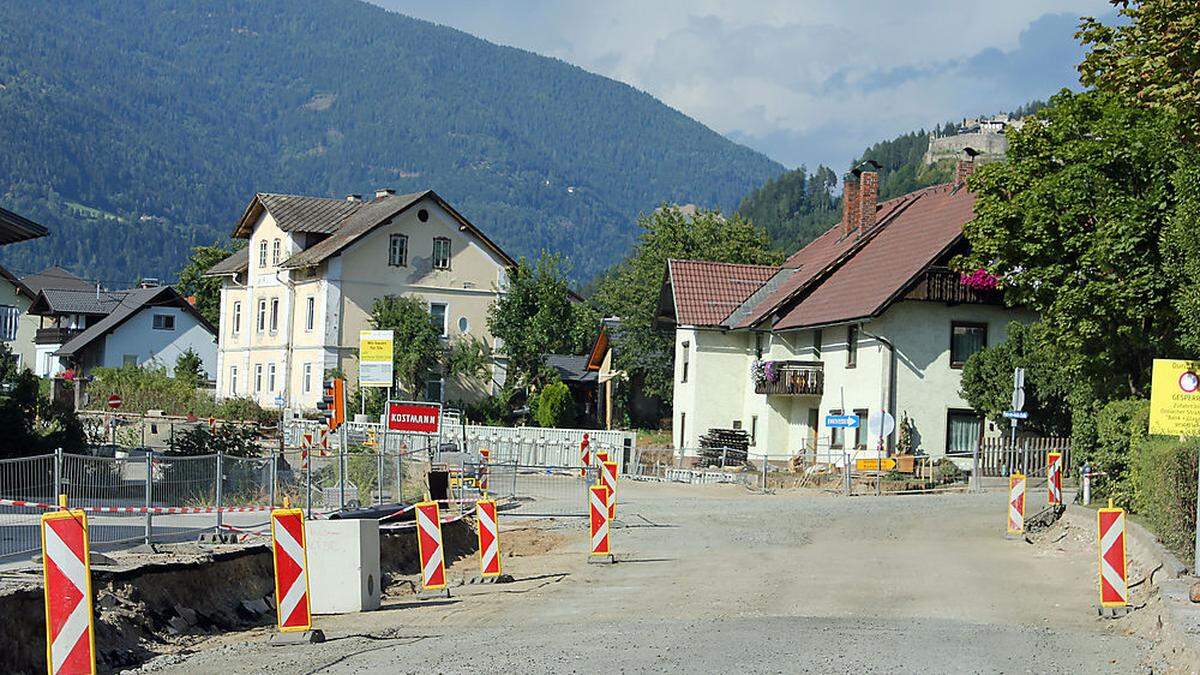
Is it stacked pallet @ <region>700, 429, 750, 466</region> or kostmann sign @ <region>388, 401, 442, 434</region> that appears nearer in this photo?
kostmann sign @ <region>388, 401, 442, 434</region>

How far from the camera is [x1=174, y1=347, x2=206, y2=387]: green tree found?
3078 inches

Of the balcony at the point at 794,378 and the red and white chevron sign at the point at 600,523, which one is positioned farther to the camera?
the balcony at the point at 794,378

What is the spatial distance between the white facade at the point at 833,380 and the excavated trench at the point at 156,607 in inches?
1045

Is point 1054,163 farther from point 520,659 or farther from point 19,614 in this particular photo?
point 19,614

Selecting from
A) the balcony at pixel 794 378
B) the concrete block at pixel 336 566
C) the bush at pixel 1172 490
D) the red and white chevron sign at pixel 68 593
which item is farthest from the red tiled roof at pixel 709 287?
the red and white chevron sign at pixel 68 593

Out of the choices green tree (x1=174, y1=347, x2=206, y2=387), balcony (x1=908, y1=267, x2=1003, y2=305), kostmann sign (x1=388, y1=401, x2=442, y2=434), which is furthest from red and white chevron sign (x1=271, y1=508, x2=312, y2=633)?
green tree (x1=174, y1=347, x2=206, y2=387)

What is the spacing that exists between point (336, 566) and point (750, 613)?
4.93 m

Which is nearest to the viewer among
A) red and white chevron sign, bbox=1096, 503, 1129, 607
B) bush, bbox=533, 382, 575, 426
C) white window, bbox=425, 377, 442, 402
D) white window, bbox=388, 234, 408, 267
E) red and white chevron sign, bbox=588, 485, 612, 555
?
red and white chevron sign, bbox=1096, 503, 1129, 607

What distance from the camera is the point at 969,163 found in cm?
5097

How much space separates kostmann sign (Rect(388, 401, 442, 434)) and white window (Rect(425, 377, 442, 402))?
37838 mm

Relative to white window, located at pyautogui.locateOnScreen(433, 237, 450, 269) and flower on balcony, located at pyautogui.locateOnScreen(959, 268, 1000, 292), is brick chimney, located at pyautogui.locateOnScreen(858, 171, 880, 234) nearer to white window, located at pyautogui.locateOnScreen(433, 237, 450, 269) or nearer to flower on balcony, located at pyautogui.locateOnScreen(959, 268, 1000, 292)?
flower on balcony, located at pyautogui.locateOnScreen(959, 268, 1000, 292)

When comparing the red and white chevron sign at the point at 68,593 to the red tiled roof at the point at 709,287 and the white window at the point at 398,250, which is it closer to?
the red tiled roof at the point at 709,287

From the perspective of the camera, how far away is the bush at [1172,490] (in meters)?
16.2

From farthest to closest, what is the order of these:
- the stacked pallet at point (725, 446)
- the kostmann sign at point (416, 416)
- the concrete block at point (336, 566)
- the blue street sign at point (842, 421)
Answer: the stacked pallet at point (725, 446) → the blue street sign at point (842, 421) → the kostmann sign at point (416, 416) → the concrete block at point (336, 566)
